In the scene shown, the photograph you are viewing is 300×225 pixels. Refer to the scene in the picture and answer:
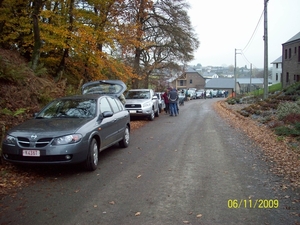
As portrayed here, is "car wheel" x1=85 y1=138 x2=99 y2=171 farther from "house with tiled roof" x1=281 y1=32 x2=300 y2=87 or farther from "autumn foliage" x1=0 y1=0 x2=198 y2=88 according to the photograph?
"house with tiled roof" x1=281 y1=32 x2=300 y2=87

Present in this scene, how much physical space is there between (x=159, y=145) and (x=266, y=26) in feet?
51.2

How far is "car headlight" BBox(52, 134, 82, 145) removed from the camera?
595 centimetres

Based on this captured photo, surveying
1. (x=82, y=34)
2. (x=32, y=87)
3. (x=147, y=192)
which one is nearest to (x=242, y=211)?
(x=147, y=192)

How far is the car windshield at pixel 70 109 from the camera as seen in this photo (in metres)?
7.26

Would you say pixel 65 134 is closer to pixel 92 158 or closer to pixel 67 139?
pixel 67 139

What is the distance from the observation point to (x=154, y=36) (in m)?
30.1

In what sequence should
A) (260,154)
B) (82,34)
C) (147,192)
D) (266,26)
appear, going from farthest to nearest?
(266,26) < (82,34) < (260,154) < (147,192)

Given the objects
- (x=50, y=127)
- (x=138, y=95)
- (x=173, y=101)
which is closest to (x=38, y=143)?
Result: (x=50, y=127)

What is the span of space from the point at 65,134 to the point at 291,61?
42.1 meters

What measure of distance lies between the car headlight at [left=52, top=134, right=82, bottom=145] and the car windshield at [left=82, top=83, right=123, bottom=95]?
6.58 meters

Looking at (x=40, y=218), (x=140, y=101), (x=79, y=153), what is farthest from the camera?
(x=140, y=101)

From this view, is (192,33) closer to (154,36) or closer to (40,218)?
(154,36)

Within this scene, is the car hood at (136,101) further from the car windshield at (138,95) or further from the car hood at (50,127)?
the car hood at (50,127)

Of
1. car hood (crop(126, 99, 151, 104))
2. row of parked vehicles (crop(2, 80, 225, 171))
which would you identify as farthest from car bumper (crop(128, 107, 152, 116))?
row of parked vehicles (crop(2, 80, 225, 171))
